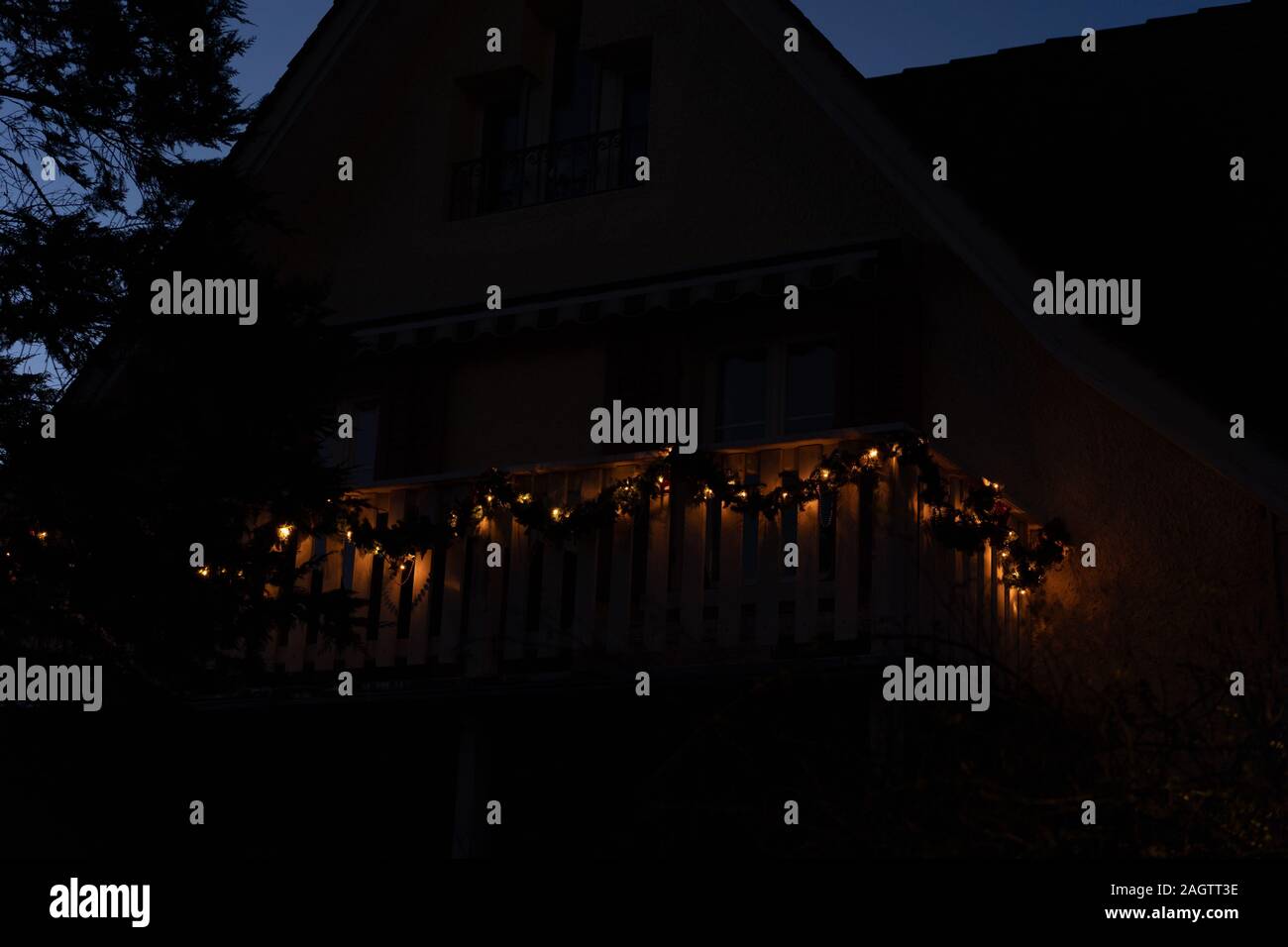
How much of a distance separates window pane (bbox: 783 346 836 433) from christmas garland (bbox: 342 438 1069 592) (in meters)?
1.85

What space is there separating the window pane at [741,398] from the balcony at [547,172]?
188 centimetres

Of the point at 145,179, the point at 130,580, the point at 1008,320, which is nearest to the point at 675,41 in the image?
the point at 1008,320

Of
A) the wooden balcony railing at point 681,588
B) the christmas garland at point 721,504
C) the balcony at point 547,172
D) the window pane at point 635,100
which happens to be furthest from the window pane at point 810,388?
the window pane at point 635,100

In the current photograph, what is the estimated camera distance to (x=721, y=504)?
12.8 metres

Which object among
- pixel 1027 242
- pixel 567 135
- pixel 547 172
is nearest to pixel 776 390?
pixel 1027 242

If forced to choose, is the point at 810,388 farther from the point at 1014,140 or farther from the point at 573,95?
the point at 573,95

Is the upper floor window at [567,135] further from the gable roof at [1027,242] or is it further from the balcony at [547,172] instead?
the gable roof at [1027,242]

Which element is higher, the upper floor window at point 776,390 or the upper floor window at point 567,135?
the upper floor window at point 567,135

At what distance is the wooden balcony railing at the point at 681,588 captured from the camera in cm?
1211

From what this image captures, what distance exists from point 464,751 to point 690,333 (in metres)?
3.69

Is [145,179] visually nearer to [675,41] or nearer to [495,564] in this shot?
[495,564]
